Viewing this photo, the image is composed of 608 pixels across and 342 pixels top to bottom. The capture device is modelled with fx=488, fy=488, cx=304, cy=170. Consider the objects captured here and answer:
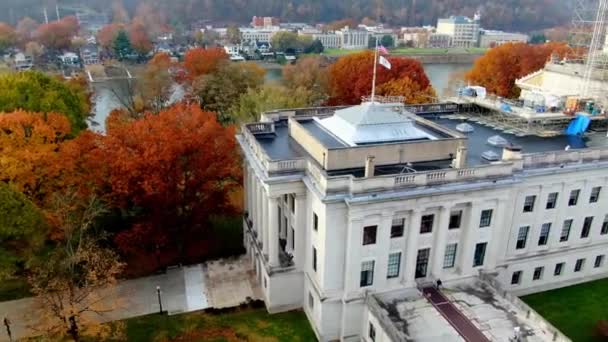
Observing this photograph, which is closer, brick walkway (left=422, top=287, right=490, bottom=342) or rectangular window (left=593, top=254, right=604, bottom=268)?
brick walkway (left=422, top=287, right=490, bottom=342)

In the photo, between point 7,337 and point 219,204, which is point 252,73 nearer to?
point 219,204

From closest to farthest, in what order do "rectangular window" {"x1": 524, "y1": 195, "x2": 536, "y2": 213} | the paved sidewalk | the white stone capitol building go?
the white stone capitol building, "rectangular window" {"x1": 524, "y1": 195, "x2": 536, "y2": 213}, the paved sidewalk

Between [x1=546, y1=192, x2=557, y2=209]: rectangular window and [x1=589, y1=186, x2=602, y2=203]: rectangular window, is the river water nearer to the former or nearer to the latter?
[x1=589, y1=186, x2=602, y2=203]: rectangular window

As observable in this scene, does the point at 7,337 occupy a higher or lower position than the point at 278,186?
lower

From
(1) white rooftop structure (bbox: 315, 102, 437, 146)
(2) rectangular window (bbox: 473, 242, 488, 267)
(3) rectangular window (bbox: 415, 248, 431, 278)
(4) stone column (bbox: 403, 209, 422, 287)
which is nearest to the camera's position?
(4) stone column (bbox: 403, 209, 422, 287)

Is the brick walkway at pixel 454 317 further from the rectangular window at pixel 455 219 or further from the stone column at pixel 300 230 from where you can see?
the stone column at pixel 300 230

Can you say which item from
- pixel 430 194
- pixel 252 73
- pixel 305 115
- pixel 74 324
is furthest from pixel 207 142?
pixel 252 73

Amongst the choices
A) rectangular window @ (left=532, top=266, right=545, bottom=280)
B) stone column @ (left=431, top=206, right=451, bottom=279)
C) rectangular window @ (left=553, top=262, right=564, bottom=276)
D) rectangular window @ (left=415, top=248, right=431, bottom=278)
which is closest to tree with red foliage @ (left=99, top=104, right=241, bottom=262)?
rectangular window @ (left=415, top=248, right=431, bottom=278)
